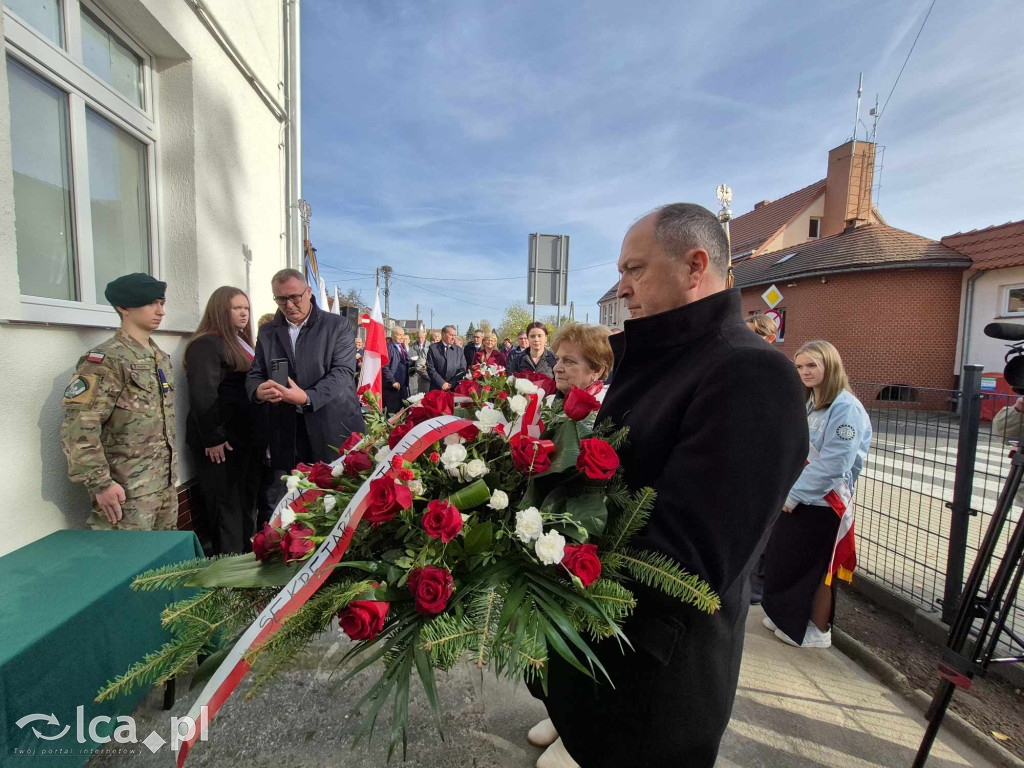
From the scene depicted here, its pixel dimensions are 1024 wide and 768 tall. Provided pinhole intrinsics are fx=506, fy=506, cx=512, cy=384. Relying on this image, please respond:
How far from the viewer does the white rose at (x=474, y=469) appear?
1.20 meters

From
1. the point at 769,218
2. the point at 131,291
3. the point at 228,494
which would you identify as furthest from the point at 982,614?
the point at 769,218

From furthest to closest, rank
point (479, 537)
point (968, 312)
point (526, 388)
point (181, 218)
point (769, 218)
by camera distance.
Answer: point (769, 218)
point (968, 312)
point (181, 218)
point (526, 388)
point (479, 537)

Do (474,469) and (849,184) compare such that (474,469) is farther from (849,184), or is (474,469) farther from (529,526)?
(849,184)

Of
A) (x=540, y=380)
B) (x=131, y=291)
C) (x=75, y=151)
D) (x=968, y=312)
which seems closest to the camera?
(x=540, y=380)

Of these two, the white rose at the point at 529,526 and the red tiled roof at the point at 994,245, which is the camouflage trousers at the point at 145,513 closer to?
the white rose at the point at 529,526

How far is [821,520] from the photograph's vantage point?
3.12m

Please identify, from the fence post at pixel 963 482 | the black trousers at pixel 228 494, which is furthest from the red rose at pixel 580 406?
the black trousers at pixel 228 494

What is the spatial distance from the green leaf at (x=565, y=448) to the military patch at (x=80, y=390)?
240 centimetres

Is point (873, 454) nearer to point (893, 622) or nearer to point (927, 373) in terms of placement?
point (893, 622)

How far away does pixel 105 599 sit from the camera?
197 centimetres

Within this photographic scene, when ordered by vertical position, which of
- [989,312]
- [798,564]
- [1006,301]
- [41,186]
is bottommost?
[798,564]

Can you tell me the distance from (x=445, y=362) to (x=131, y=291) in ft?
21.0

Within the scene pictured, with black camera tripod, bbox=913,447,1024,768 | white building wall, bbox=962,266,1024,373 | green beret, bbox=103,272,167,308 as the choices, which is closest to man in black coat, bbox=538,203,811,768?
black camera tripod, bbox=913,447,1024,768

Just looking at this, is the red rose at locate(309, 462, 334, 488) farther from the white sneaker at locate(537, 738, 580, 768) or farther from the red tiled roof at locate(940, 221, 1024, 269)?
the red tiled roof at locate(940, 221, 1024, 269)
